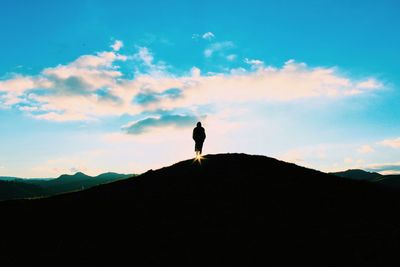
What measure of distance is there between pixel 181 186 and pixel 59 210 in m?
8.12

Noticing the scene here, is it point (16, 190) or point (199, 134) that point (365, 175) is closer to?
point (199, 134)

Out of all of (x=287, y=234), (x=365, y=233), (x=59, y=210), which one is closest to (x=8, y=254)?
(x=59, y=210)

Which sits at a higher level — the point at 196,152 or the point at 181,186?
the point at 196,152

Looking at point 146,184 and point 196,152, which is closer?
point 146,184

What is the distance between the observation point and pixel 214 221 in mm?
17844

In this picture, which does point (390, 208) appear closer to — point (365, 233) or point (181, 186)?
point (365, 233)

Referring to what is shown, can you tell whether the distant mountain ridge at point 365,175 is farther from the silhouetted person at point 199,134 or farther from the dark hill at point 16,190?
the dark hill at point 16,190

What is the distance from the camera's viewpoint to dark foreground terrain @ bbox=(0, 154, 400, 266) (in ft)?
49.2

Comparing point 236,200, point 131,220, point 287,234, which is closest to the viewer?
point 287,234

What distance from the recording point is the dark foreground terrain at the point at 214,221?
15008 millimetres

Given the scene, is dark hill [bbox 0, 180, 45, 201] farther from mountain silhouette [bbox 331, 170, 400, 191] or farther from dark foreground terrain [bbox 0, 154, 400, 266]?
mountain silhouette [bbox 331, 170, 400, 191]

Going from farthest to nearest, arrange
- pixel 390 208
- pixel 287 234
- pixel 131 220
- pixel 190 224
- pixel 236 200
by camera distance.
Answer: pixel 390 208, pixel 236 200, pixel 131 220, pixel 190 224, pixel 287 234

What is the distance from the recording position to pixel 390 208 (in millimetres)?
21844

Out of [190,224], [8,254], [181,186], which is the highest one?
[181,186]
